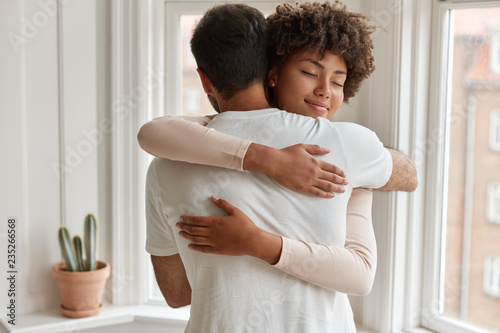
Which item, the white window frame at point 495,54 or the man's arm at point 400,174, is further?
the white window frame at point 495,54

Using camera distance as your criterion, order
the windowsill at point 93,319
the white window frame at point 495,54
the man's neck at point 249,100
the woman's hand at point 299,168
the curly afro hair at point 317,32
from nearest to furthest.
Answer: the woman's hand at point 299,168 < the man's neck at point 249,100 < the curly afro hair at point 317,32 < the white window frame at point 495,54 < the windowsill at point 93,319

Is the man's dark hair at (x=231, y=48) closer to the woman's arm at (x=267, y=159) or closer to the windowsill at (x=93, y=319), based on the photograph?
the woman's arm at (x=267, y=159)

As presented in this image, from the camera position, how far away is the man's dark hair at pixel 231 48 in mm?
1147

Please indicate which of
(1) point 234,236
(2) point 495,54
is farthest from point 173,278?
(2) point 495,54

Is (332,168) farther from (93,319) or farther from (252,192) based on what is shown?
(93,319)

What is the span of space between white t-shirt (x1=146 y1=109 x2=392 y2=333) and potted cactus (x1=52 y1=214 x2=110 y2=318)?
1241 mm

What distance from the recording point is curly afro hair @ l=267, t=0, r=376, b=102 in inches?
51.4

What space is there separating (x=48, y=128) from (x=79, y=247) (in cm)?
51

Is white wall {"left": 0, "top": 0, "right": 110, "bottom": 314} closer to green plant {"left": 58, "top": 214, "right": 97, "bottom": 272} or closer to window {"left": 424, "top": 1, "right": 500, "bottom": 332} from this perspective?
green plant {"left": 58, "top": 214, "right": 97, "bottom": 272}

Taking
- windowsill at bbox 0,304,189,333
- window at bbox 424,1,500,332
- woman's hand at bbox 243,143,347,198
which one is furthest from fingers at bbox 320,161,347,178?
windowsill at bbox 0,304,189,333

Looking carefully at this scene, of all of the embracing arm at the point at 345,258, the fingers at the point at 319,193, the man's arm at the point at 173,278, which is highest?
the fingers at the point at 319,193

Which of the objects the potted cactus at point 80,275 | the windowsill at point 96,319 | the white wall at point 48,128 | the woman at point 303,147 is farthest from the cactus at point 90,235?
the woman at point 303,147

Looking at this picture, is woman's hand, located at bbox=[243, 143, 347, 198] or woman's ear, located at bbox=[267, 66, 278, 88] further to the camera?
woman's ear, located at bbox=[267, 66, 278, 88]

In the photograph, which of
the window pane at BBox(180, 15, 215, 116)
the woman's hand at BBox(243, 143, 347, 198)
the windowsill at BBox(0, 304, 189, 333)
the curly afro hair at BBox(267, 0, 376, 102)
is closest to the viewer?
the woman's hand at BBox(243, 143, 347, 198)
